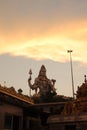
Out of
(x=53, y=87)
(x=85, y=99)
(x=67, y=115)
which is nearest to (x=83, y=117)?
(x=67, y=115)

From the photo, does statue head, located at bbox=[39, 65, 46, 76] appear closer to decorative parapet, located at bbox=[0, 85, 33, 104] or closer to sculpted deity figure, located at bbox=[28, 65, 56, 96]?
sculpted deity figure, located at bbox=[28, 65, 56, 96]

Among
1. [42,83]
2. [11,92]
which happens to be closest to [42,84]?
[42,83]

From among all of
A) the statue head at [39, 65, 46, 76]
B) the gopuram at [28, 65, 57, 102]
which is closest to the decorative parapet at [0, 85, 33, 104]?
the gopuram at [28, 65, 57, 102]

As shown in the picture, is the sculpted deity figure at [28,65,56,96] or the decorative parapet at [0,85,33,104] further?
the sculpted deity figure at [28,65,56,96]

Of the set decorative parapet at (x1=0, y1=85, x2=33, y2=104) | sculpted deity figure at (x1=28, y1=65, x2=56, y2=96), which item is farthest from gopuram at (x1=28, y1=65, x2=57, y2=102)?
decorative parapet at (x1=0, y1=85, x2=33, y2=104)

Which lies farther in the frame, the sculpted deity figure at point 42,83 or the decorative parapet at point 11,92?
the sculpted deity figure at point 42,83

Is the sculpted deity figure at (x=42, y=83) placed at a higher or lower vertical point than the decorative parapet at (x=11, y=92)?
higher

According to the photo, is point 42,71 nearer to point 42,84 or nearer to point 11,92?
point 42,84

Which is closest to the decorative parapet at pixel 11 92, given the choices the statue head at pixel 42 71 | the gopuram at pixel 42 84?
the gopuram at pixel 42 84

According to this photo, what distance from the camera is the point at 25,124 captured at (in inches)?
1193

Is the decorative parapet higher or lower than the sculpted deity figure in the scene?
lower

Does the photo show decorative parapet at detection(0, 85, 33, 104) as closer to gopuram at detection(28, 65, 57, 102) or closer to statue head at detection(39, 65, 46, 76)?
gopuram at detection(28, 65, 57, 102)

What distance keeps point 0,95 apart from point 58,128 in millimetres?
7206

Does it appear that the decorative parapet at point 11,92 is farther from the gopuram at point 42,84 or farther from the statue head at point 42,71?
the statue head at point 42,71
